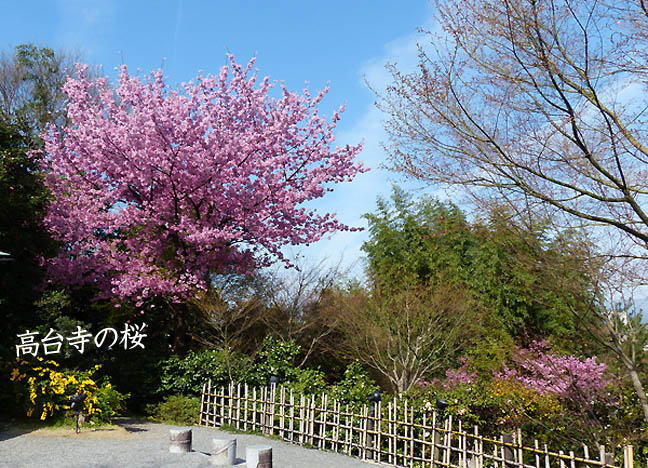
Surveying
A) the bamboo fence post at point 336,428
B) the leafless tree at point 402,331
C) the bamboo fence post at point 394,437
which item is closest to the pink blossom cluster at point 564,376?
the leafless tree at point 402,331

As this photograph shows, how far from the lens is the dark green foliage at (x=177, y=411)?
1024cm

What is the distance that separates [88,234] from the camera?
1176cm

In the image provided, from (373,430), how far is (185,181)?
20.8ft

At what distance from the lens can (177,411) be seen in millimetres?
10391

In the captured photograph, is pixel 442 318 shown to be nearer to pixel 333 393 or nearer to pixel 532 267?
pixel 333 393

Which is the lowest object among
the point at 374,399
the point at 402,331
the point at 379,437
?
the point at 379,437

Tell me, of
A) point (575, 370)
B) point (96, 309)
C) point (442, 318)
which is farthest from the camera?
point (442, 318)

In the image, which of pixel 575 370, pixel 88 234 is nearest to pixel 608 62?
pixel 575 370

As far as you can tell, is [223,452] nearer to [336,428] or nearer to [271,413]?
[336,428]

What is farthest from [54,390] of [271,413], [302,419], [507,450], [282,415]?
[507,450]

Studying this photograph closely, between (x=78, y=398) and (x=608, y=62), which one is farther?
(x=78, y=398)

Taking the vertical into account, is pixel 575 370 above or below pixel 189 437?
above

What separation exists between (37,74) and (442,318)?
50.4ft

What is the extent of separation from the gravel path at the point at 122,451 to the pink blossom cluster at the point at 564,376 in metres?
3.89
